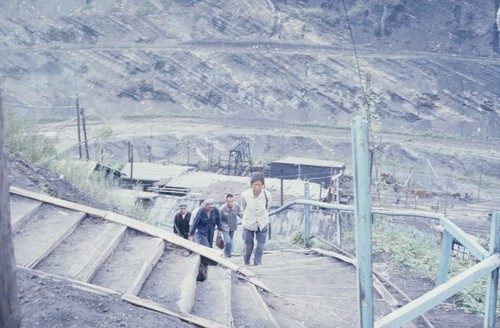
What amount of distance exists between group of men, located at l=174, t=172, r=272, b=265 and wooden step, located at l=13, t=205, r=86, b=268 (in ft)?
6.42

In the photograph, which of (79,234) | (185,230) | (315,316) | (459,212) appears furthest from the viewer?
(459,212)

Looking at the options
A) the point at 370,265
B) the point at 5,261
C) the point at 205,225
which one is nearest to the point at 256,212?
the point at 205,225

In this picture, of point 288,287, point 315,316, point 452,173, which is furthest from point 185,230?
point 452,173

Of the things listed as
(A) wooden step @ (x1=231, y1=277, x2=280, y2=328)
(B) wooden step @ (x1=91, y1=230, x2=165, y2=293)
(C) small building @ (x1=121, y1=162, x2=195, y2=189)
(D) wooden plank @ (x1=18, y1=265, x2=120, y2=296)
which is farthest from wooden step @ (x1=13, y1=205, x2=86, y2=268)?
(C) small building @ (x1=121, y1=162, x2=195, y2=189)

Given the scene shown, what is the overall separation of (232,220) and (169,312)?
423 centimetres

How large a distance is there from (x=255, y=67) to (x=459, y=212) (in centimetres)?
1674

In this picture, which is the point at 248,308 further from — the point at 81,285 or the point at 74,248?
the point at 74,248

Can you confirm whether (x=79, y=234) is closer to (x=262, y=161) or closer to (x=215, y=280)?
(x=215, y=280)

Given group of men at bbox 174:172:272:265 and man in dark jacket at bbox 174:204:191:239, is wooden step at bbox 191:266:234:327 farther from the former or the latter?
man in dark jacket at bbox 174:204:191:239

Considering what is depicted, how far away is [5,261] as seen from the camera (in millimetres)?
1939

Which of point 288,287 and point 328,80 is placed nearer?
point 288,287

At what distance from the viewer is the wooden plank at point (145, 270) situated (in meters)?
3.92

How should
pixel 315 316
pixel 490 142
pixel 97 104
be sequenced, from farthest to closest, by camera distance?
pixel 97 104 → pixel 490 142 → pixel 315 316

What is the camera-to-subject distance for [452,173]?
96.4 feet
